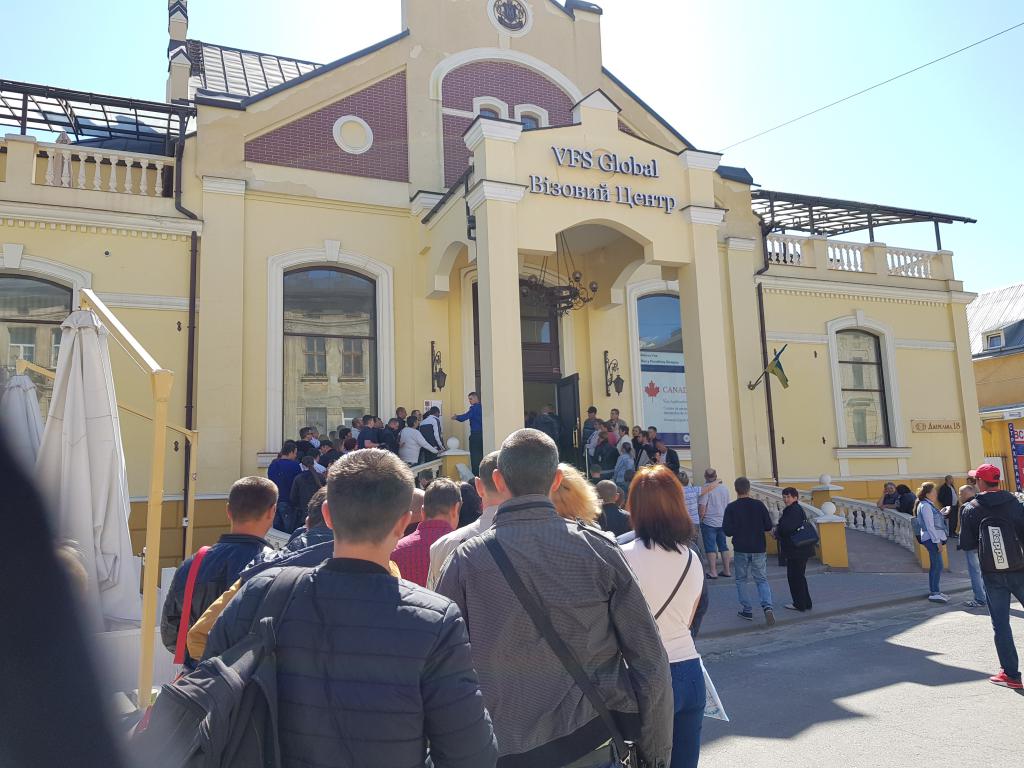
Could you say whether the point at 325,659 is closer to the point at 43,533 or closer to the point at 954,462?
the point at 43,533

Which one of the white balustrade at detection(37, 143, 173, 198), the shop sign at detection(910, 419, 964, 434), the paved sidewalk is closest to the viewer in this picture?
the paved sidewalk

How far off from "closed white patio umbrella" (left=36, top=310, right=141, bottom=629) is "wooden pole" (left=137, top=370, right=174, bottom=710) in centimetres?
91

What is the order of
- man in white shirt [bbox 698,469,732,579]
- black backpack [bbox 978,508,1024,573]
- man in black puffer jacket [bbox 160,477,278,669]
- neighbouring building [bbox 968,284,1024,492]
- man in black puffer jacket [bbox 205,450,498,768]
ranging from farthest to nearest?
neighbouring building [bbox 968,284,1024,492], man in white shirt [bbox 698,469,732,579], black backpack [bbox 978,508,1024,573], man in black puffer jacket [bbox 160,477,278,669], man in black puffer jacket [bbox 205,450,498,768]

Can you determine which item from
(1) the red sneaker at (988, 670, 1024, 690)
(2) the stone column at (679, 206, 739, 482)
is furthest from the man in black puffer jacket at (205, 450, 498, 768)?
(2) the stone column at (679, 206, 739, 482)

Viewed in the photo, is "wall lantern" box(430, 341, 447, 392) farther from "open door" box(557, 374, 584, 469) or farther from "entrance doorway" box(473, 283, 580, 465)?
"open door" box(557, 374, 584, 469)

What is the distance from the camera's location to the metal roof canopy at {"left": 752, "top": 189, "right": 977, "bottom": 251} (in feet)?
62.4

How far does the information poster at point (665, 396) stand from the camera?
1706 cm

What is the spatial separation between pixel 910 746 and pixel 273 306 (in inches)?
472

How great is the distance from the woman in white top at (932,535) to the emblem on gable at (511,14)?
12.4 meters

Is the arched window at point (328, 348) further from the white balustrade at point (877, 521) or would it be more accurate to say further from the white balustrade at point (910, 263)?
the white balustrade at point (910, 263)

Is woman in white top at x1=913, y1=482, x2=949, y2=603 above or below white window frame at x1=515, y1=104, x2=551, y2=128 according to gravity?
below

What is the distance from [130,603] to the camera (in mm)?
5957

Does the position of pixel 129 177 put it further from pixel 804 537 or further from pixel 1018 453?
pixel 1018 453

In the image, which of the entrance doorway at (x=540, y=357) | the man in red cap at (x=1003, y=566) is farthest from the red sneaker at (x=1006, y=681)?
the entrance doorway at (x=540, y=357)
